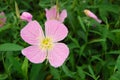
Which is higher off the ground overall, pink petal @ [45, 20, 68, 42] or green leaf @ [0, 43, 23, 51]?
pink petal @ [45, 20, 68, 42]

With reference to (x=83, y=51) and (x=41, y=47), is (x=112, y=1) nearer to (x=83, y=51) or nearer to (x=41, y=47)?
(x=83, y=51)

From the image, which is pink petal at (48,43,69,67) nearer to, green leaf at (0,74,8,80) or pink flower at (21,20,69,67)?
pink flower at (21,20,69,67)

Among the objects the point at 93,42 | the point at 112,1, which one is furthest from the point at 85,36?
the point at 112,1

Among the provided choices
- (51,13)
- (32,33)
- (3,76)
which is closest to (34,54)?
(32,33)

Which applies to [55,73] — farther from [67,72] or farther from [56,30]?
[56,30]

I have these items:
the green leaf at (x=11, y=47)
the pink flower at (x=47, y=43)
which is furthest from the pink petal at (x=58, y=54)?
the green leaf at (x=11, y=47)

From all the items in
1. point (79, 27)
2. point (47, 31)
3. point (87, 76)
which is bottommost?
point (87, 76)

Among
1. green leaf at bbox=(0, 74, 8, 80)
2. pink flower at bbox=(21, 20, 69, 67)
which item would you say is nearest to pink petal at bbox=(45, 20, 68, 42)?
pink flower at bbox=(21, 20, 69, 67)
